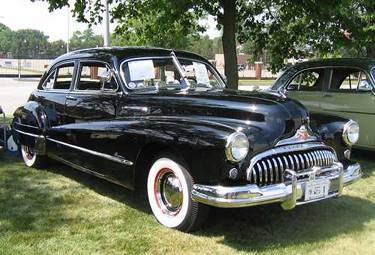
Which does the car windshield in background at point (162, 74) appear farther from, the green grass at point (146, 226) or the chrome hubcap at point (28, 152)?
the chrome hubcap at point (28, 152)

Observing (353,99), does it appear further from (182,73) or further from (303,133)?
(303,133)

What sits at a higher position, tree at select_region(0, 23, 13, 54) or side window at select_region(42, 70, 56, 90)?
tree at select_region(0, 23, 13, 54)

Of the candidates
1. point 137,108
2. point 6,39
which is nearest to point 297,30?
point 137,108

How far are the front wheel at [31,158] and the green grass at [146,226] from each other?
939 millimetres

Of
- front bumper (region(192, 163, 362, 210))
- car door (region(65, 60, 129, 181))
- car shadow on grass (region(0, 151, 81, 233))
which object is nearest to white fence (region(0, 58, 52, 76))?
car shadow on grass (region(0, 151, 81, 233))

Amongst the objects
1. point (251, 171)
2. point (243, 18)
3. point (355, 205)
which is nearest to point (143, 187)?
point (251, 171)

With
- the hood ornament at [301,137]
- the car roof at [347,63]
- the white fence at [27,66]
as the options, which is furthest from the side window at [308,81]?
the white fence at [27,66]

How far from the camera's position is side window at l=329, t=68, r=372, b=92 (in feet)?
27.4

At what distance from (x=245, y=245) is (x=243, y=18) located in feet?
29.8

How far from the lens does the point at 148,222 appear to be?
17.6ft

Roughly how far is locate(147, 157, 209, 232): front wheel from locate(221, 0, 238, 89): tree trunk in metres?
6.02

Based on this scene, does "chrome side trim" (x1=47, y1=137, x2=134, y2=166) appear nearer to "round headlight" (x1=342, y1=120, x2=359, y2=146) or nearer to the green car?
"round headlight" (x1=342, y1=120, x2=359, y2=146)

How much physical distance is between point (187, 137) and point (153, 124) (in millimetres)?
550

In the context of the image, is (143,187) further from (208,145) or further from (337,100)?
(337,100)
